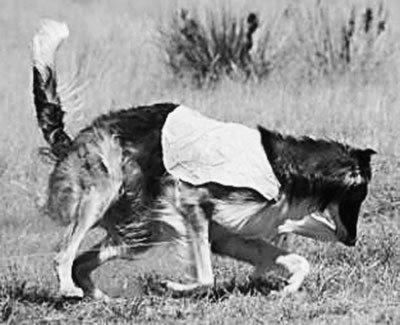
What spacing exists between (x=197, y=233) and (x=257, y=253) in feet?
1.94

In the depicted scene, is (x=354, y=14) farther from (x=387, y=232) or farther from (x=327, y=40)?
(x=387, y=232)

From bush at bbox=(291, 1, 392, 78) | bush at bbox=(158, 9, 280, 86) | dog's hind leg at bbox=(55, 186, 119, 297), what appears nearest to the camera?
dog's hind leg at bbox=(55, 186, 119, 297)

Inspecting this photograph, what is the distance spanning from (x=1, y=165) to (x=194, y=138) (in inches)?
170

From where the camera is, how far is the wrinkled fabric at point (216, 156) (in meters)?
6.30

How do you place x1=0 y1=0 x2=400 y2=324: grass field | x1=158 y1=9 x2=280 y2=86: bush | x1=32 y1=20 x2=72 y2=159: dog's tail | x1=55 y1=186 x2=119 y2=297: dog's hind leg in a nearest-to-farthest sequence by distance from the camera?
x1=0 y1=0 x2=400 y2=324: grass field, x1=55 y1=186 x2=119 y2=297: dog's hind leg, x1=32 y1=20 x2=72 y2=159: dog's tail, x1=158 y1=9 x2=280 y2=86: bush

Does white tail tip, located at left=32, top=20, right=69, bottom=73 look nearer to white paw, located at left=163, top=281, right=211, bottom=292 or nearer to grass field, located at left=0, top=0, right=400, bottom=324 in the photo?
grass field, located at left=0, top=0, right=400, bottom=324

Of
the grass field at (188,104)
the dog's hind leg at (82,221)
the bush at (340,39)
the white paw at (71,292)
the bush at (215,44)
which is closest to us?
the grass field at (188,104)

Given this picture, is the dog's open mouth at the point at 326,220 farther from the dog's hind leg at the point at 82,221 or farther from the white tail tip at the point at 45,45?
the white tail tip at the point at 45,45

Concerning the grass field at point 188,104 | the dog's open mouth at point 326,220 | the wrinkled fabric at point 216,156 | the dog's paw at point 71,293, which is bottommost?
the grass field at point 188,104

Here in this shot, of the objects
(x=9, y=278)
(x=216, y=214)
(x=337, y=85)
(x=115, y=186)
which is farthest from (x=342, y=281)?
(x=337, y=85)

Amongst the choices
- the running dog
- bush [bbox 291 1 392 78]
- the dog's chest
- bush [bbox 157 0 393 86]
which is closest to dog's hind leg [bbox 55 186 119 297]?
the running dog

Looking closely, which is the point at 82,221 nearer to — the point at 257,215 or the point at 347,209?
the point at 257,215

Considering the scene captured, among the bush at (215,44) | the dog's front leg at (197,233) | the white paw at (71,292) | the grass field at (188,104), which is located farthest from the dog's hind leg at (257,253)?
the bush at (215,44)

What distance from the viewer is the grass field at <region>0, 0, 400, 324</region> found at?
605 cm
